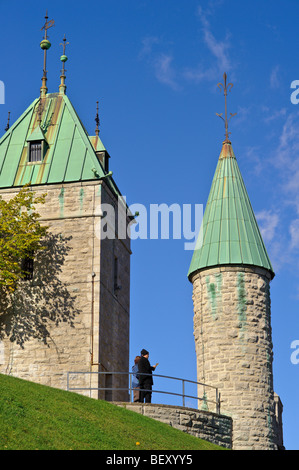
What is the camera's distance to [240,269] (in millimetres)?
33719

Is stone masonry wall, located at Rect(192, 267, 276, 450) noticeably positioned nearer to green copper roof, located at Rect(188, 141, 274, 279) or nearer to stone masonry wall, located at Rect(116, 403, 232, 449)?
green copper roof, located at Rect(188, 141, 274, 279)

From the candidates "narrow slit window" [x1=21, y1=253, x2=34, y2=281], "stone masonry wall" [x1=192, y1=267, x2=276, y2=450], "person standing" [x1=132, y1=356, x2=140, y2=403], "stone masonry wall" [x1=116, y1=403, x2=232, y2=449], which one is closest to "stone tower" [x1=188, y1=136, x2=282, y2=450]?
"stone masonry wall" [x1=192, y1=267, x2=276, y2=450]

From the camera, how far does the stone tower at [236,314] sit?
3183 centimetres

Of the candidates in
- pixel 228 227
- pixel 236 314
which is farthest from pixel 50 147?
pixel 236 314

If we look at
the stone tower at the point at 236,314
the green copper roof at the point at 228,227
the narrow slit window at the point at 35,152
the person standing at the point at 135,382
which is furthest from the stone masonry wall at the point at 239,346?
the narrow slit window at the point at 35,152

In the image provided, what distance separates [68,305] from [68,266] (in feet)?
5.00

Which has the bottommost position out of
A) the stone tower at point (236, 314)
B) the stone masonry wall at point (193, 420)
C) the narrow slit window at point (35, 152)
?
the stone masonry wall at point (193, 420)

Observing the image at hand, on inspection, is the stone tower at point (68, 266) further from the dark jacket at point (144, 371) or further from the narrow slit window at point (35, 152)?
the dark jacket at point (144, 371)

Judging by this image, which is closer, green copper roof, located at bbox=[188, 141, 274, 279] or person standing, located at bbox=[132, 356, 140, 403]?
person standing, located at bbox=[132, 356, 140, 403]

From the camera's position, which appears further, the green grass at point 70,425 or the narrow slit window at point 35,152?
the narrow slit window at point 35,152

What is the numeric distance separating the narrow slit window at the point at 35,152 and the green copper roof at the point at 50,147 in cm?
20

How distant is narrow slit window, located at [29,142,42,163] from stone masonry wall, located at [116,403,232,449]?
474 inches

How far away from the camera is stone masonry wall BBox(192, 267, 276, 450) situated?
104ft

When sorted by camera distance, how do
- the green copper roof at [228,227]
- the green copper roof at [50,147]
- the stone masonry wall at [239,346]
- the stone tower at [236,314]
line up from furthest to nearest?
the green copper roof at [50,147], the green copper roof at [228,227], the stone tower at [236,314], the stone masonry wall at [239,346]
